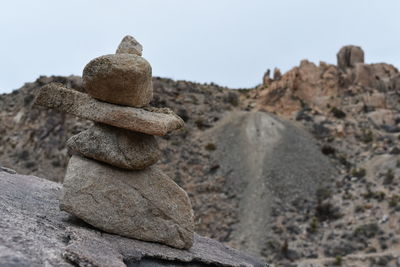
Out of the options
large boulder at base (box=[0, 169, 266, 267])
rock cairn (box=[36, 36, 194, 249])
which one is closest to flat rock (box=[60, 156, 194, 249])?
rock cairn (box=[36, 36, 194, 249])

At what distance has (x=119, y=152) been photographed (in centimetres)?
717

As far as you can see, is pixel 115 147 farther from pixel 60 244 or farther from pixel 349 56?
pixel 349 56

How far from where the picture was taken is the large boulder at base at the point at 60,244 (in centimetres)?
488

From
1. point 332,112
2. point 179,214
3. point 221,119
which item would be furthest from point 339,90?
point 179,214

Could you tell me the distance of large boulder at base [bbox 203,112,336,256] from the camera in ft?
98.2

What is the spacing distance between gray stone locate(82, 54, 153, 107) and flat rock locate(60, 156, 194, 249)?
114 centimetres

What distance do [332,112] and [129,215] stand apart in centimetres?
3940

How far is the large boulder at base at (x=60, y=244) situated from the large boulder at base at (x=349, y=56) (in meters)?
45.6

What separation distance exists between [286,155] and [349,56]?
20944 mm

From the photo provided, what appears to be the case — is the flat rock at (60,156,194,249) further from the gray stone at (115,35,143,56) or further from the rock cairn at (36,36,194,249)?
the gray stone at (115,35,143,56)

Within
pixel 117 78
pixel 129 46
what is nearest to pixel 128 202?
pixel 117 78

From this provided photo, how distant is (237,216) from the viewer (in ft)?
100

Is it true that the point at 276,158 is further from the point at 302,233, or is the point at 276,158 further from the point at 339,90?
the point at 339,90

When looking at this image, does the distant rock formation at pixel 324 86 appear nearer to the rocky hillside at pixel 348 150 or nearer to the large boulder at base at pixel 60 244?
the rocky hillside at pixel 348 150
